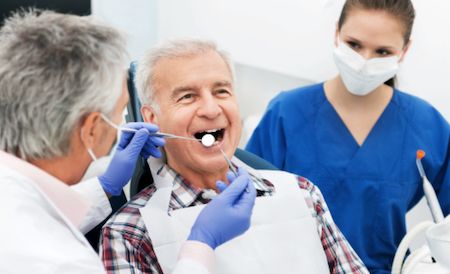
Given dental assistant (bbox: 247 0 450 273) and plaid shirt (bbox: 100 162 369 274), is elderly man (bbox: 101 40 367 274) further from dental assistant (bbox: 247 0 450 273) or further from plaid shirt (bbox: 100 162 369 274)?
dental assistant (bbox: 247 0 450 273)

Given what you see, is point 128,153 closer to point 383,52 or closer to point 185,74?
point 185,74

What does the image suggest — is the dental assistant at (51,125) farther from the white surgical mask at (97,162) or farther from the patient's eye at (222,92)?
the patient's eye at (222,92)

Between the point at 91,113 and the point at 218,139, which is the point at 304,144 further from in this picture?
the point at 91,113

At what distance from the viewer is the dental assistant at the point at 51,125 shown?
92 centimetres

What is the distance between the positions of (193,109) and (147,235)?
1.09ft

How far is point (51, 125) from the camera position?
3.21ft

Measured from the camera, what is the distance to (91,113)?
1.01m

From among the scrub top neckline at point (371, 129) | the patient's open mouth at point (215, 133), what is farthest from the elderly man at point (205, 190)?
the scrub top neckline at point (371, 129)

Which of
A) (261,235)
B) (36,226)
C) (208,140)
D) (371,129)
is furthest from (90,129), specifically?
(371,129)

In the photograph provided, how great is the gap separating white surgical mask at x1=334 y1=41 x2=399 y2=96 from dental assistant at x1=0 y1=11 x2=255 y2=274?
984 mm

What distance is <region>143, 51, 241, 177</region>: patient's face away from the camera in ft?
4.82

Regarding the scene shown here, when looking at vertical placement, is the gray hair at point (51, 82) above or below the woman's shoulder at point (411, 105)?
above

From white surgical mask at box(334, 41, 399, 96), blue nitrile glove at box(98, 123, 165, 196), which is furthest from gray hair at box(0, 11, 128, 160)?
white surgical mask at box(334, 41, 399, 96)

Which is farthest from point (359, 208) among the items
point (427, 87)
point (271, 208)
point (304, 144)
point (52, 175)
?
point (52, 175)
